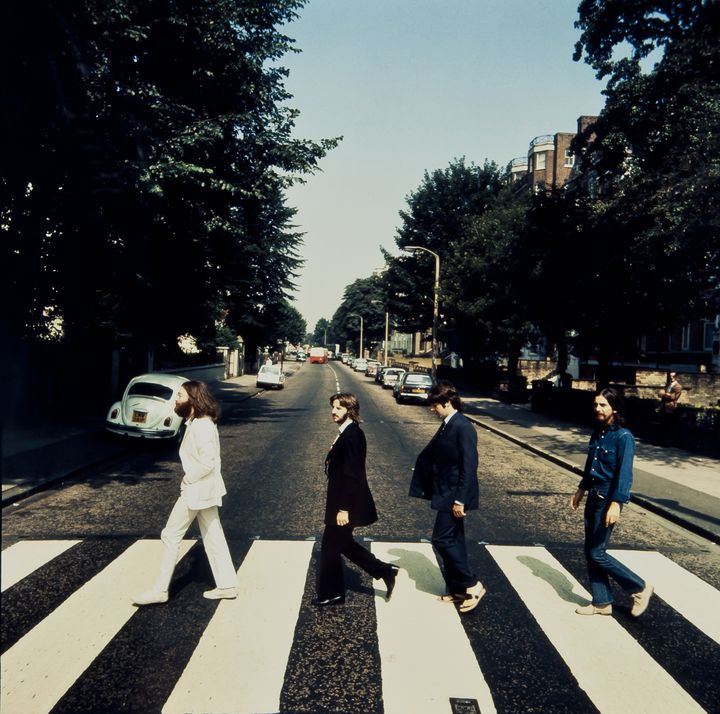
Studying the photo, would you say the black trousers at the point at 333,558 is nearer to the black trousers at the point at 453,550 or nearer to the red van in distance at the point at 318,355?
the black trousers at the point at 453,550

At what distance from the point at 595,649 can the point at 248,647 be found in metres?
2.57

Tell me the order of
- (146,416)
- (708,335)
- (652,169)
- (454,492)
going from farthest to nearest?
1. (708,335)
2. (652,169)
3. (146,416)
4. (454,492)

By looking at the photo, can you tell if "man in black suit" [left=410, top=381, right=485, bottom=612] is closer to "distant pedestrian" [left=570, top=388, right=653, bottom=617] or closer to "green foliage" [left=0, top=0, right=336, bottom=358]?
"distant pedestrian" [left=570, top=388, right=653, bottom=617]

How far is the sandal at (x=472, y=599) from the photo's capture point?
19.8 ft

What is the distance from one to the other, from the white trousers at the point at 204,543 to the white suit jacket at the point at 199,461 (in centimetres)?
9

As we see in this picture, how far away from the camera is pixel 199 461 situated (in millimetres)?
6031

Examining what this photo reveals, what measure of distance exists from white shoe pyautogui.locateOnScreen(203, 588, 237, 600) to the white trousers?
0.11 feet

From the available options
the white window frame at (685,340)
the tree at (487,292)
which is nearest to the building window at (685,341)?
the white window frame at (685,340)

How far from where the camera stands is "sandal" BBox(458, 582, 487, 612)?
19.8 feet

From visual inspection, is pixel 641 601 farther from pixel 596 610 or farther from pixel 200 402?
pixel 200 402

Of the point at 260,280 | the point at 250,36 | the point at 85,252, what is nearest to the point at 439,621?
the point at 85,252

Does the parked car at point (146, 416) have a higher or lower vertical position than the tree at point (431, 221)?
lower

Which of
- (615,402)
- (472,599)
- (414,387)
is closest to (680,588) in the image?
(615,402)

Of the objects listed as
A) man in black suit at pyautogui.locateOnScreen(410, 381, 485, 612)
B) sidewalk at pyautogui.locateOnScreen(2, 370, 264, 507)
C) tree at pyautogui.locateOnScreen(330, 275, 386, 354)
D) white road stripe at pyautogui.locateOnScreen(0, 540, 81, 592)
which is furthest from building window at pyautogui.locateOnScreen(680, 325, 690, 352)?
tree at pyautogui.locateOnScreen(330, 275, 386, 354)
